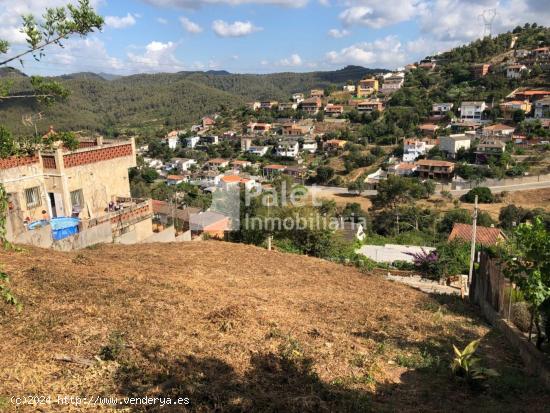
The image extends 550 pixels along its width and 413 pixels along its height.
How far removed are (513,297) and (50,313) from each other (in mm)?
7540

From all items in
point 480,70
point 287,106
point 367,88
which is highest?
point 480,70

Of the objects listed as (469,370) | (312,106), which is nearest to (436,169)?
(312,106)

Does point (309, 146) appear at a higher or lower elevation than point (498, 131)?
lower

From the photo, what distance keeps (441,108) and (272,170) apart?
110 ft

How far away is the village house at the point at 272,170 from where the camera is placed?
62.4 metres

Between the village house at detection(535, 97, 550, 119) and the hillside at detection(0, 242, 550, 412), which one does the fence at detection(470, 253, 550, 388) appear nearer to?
the hillside at detection(0, 242, 550, 412)

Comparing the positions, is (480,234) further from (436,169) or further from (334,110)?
(334,110)

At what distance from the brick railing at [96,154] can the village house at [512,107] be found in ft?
219

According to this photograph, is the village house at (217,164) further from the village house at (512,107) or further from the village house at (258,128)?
the village house at (512,107)

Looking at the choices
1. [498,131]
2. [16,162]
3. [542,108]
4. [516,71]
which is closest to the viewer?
[16,162]

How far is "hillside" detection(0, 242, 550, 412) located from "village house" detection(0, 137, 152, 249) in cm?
189

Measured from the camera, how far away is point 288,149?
233 ft

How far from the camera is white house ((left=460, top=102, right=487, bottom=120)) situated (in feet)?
227

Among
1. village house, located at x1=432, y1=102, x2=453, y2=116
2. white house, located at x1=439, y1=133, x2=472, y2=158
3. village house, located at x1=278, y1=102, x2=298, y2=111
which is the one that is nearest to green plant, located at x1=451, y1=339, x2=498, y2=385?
white house, located at x1=439, y1=133, x2=472, y2=158
